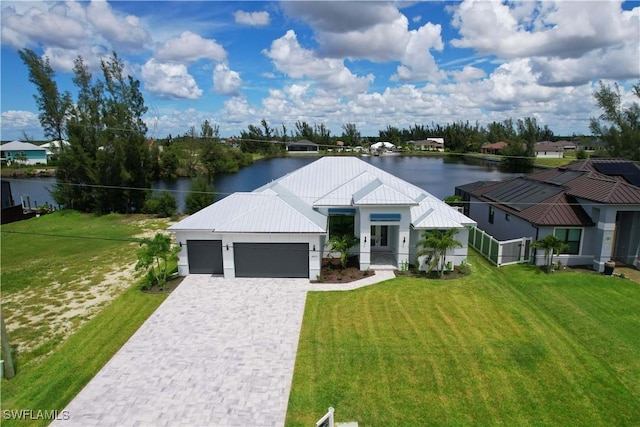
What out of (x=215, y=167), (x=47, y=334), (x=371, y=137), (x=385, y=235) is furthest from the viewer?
(x=371, y=137)

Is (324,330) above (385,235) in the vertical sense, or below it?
below

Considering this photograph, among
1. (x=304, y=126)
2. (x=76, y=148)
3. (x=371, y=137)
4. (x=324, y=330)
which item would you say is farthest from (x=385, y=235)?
(x=371, y=137)

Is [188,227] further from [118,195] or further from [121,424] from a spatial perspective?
[118,195]

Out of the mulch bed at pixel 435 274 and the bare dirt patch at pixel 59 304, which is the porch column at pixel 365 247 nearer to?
the mulch bed at pixel 435 274

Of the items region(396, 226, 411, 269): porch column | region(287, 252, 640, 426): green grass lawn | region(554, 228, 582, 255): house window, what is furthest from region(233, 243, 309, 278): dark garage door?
region(554, 228, 582, 255): house window

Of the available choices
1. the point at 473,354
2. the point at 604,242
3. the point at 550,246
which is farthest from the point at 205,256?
the point at 604,242

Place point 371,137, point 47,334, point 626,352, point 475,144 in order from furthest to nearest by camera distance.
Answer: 1. point 371,137
2. point 475,144
3. point 47,334
4. point 626,352

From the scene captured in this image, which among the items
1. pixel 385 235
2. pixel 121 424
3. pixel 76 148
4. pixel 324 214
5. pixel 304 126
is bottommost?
pixel 121 424

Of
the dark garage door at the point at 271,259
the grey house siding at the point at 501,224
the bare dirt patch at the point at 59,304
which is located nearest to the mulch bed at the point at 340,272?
the dark garage door at the point at 271,259
